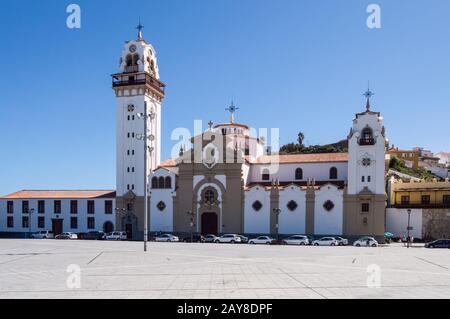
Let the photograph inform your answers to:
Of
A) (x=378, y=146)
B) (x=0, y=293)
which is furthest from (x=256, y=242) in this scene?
(x=0, y=293)

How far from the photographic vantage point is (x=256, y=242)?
1754 inches

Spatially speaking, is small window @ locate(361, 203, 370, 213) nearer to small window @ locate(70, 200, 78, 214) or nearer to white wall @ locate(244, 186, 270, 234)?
white wall @ locate(244, 186, 270, 234)

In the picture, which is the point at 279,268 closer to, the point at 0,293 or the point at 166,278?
the point at 166,278

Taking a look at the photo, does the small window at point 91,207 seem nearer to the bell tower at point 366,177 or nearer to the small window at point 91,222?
the small window at point 91,222

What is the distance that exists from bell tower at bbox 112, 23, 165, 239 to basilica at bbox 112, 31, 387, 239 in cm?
13

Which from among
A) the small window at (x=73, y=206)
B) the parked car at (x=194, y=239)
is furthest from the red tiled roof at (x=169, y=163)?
the small window at (x=73, y=206)

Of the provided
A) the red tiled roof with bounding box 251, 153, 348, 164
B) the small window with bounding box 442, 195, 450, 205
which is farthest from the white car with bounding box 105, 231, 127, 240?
the small window with bounding box 442, 195, 450, 205

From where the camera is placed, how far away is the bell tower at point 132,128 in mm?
55281

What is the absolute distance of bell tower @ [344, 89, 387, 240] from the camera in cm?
4712

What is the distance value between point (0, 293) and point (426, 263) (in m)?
20.1

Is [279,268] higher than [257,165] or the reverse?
the reverse

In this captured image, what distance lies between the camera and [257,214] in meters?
51.3

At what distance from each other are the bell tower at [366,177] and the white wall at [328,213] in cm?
68
